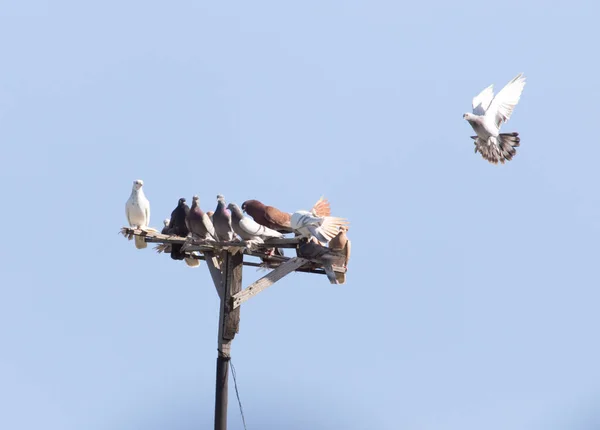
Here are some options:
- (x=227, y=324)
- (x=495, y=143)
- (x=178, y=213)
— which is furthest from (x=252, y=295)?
(x=495, y=143)

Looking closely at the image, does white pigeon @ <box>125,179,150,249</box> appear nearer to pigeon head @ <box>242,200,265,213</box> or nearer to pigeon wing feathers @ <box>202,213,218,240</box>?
pigeon wing feathers @ <box>202,213,218,240</box>

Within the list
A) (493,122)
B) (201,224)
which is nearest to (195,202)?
(201,224)

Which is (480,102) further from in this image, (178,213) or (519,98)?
(178,213)

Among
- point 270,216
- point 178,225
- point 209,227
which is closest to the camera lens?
point 209,227

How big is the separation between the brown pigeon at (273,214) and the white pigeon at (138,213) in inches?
57.9

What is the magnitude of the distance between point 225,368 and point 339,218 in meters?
2.75

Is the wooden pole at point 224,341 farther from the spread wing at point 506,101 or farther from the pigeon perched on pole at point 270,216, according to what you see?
the spread wing at point 506,101

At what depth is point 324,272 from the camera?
20656mm

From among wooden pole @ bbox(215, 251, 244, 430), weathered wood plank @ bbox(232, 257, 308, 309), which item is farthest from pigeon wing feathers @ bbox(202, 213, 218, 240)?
weathered wood plank @ bbox(232, 257, 308, 309)

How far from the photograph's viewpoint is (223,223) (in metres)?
20.2

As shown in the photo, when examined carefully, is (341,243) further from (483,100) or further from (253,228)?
(483,100)

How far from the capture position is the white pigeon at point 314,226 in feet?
66.0

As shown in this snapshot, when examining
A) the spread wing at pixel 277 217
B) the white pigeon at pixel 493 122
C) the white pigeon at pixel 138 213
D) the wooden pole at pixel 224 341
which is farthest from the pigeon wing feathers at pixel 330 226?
the white pigeon at pixel 493 122

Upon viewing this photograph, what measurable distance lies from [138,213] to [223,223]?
1.36 metres
